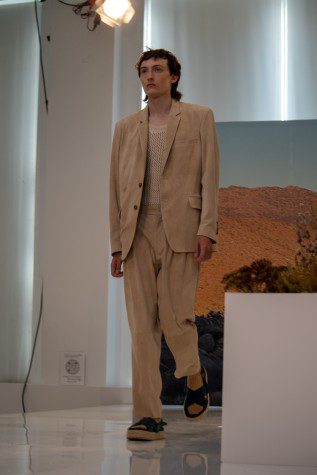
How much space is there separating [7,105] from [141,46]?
0.95 metres

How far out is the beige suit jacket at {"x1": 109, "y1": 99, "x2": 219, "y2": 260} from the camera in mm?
2959

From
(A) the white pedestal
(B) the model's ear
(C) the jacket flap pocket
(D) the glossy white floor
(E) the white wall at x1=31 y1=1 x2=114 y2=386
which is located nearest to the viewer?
(D) the glossy white floor

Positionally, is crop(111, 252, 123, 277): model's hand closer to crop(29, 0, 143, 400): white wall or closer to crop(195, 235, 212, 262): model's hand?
crop(195, 235, 212, 262): model's hand

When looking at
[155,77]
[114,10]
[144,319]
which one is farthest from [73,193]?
[144,319]

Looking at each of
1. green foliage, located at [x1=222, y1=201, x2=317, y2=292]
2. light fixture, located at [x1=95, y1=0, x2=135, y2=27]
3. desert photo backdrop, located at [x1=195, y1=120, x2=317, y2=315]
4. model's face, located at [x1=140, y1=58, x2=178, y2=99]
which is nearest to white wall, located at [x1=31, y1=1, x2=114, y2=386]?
light fixture, located at [x1=95, y1=0, x2=135, y2=27]

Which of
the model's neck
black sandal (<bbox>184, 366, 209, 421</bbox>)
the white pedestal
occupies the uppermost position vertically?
the model's neck

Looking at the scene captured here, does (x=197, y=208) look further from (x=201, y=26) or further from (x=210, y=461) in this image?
(x=201, y=26)

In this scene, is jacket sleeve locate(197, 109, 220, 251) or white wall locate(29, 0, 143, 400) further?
white wall locate(29, 0, 143, 400)

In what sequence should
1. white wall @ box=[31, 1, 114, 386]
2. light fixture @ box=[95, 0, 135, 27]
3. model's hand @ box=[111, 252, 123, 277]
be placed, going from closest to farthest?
model's hand @ box=[111, 252, 123, 277] → light fixture @ box=[95, 0, 135, 27] → white wall @ box=[31, 1, 114, 386]

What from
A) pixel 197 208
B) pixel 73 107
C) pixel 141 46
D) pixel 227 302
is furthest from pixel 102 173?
pixel 227 302

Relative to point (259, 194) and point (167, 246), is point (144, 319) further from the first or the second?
point (259, 194)

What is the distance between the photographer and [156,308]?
9.84 ft

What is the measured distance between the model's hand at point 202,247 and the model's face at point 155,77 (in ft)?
1.96

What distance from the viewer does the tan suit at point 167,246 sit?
294cm
